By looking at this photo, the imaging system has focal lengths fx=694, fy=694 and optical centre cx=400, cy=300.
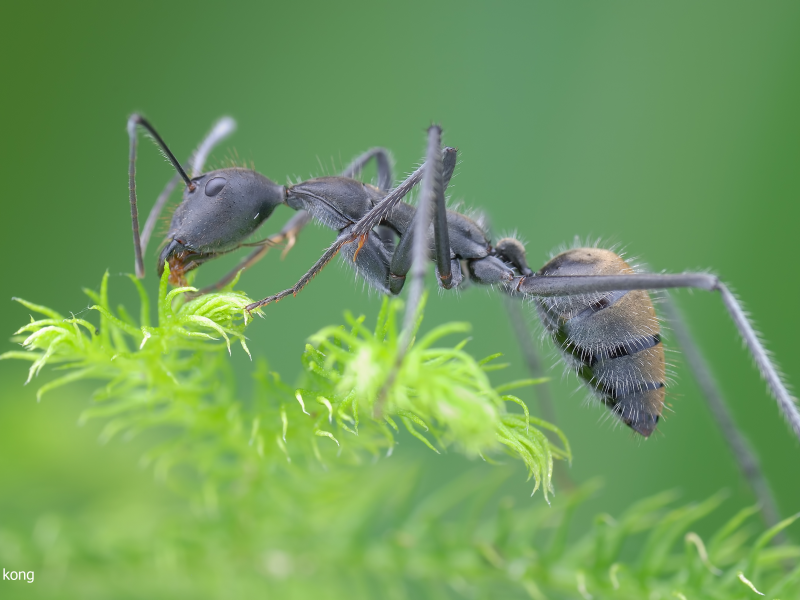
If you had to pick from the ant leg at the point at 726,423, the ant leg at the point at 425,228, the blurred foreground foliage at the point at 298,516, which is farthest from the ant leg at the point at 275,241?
the ant leg at the point at 726,423

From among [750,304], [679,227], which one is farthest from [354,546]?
[679,227]

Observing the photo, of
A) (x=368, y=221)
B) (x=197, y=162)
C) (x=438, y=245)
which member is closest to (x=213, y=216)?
(x=197, y=162)

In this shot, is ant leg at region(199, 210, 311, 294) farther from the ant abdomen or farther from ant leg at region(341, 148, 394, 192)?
the ant abdomen

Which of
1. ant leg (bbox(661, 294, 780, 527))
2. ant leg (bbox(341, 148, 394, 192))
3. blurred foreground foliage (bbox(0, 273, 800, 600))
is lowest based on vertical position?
blurred foreground foliage (bbox(0, 273, 800, 600))

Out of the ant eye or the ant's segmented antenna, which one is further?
the ant's segmented antenna

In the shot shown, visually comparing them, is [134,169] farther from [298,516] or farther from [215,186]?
[298,516]

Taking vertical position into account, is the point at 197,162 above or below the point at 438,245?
below

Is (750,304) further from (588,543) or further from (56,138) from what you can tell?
(56,138)

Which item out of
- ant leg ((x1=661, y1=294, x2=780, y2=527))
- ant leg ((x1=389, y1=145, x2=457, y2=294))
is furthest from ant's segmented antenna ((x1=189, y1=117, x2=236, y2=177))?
ant leg ((x1=661, y1=294, x2=780, y2=527))
